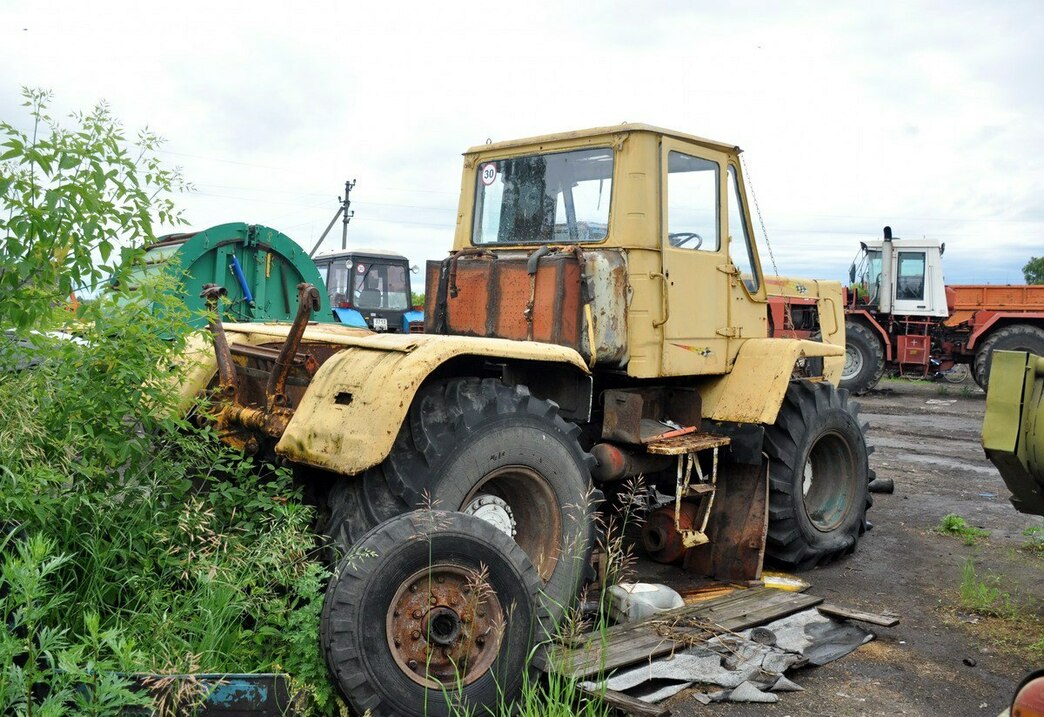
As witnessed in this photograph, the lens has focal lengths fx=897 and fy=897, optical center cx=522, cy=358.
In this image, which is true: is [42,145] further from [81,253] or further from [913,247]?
[913,247]

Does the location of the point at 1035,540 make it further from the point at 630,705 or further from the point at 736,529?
the point at 630,705

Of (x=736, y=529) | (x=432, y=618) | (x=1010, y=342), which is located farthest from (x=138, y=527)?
(x=1010, y=342)

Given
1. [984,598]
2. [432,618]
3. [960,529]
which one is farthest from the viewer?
[960,529]

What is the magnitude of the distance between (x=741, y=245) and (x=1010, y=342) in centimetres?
1299

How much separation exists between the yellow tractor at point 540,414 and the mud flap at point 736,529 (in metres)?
0.01

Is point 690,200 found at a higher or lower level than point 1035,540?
higher

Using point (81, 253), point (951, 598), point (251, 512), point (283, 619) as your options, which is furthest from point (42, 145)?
point (951, 598)

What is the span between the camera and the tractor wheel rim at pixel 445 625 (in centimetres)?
322

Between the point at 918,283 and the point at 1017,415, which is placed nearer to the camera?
the point at 1017,415

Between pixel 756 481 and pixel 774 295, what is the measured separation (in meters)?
5.72

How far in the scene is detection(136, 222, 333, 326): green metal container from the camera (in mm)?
10188

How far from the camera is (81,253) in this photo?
312 centimetres

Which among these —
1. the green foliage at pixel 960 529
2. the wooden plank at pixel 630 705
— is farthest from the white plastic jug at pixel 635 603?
the green foliage at pixel 960 529

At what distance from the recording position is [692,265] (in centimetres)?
536
